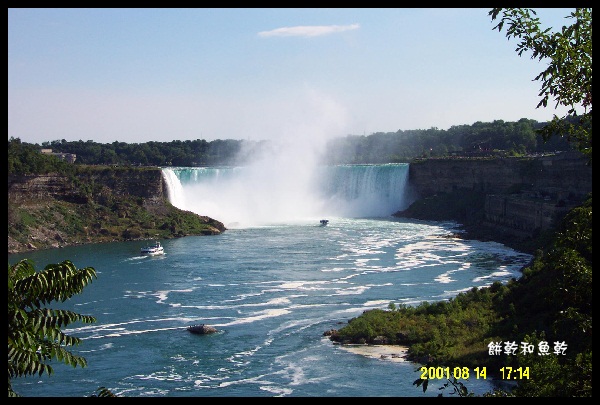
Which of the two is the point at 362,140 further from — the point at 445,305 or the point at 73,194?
the point at 445,305

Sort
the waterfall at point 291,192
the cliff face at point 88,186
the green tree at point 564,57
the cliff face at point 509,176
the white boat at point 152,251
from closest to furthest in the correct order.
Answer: the green tree at point 564,57 < the white boat at point 152,251 < the cliff face at point 509,176 < the cliff face at point 88,186 < the waterfall at point 291,192

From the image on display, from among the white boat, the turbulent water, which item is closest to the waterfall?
the turbulent water

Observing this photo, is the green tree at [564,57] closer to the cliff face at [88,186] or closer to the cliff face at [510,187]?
the cliff face at [510,187]

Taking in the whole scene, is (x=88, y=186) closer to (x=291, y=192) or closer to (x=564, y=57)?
(x=291, y=192)

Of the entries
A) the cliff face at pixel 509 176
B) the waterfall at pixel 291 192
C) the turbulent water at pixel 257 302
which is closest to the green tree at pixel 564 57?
the turbulent water at pixel 257 302

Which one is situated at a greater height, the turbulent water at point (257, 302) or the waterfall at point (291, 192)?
the waterfall at point (291, 192)

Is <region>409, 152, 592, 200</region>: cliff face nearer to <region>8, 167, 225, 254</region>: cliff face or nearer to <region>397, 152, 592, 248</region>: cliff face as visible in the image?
<region>397, 152, 592, 248</region>: cliff face

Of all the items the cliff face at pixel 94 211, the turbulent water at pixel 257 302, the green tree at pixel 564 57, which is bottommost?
the turbulent water at pixel 257 302

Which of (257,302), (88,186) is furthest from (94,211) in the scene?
(257,302)
